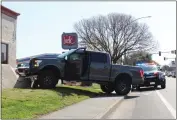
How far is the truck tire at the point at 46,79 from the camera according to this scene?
62.9 feet

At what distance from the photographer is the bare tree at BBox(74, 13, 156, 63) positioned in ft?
238

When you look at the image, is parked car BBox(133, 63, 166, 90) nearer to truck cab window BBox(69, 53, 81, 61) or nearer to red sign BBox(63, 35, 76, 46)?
red sign BBox(63, 35, 76, 46)

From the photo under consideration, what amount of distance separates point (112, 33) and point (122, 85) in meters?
52.1

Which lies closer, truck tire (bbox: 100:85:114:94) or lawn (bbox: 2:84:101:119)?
lawn (bbox: 2:84:101:119)

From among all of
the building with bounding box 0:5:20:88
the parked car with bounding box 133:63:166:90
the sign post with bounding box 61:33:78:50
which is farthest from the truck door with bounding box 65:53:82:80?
the parked car with bounding box 133:63:166:90

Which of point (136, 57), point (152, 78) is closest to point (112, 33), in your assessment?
point (136, 57)

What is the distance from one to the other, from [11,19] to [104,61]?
5.75 m

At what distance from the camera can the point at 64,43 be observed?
81.6ft

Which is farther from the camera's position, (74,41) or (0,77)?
(74,41)

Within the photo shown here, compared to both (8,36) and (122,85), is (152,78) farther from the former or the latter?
(8,36)

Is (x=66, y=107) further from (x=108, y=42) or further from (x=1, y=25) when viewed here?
(x=108, y=42)

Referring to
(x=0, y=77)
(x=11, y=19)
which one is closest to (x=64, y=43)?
(x=11, y=19)

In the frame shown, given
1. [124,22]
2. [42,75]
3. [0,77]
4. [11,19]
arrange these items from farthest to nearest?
[124,22]
[11,19]
[42,75]
[0,77]

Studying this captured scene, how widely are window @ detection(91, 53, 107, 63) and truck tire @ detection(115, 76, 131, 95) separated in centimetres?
156
